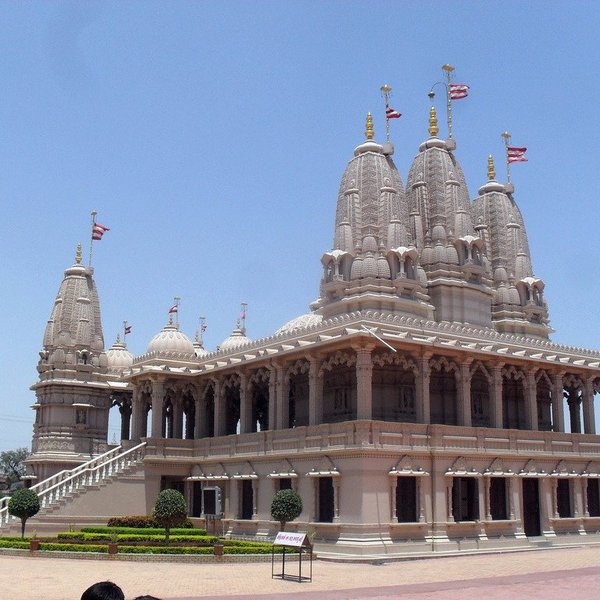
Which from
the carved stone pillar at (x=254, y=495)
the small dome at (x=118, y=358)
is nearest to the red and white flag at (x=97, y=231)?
the small dome at (x=118, y=358)

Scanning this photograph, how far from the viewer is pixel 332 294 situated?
46094mm

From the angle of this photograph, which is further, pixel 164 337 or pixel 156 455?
pixel 164 337

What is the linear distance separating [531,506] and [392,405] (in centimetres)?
838

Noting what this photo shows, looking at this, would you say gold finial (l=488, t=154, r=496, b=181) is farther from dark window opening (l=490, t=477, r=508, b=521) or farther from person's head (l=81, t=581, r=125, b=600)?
person's head (l=81, t=581, r=125, b=600)

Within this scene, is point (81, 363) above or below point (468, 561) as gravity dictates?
above

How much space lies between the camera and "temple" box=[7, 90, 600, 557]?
120 feet

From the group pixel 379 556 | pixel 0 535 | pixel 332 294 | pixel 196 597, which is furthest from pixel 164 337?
pixel 196 597

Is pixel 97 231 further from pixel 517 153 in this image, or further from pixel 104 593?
pixel 104 593

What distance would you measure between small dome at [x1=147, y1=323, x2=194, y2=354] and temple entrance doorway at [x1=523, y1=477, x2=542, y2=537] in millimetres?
20603

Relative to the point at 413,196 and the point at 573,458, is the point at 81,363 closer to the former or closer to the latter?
the point at 413,196

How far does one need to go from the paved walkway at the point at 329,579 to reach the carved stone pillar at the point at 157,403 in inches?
577

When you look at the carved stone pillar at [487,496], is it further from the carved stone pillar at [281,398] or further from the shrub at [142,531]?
the shrub at [142,531]

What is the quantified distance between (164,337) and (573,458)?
2372 cm

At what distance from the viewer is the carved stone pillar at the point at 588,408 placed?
148 feet
